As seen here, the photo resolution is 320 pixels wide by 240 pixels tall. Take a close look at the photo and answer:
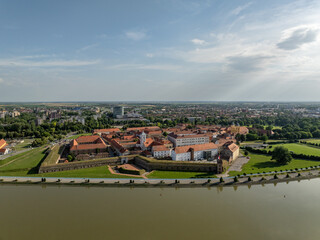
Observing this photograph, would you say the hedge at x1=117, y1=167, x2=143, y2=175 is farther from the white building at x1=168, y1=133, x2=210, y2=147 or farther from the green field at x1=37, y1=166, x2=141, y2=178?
the white building at x1=168, y1=133, x2=210, y2=147

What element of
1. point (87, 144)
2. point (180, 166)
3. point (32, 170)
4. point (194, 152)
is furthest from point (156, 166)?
point (32, 170)

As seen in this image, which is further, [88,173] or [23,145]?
[23,145]

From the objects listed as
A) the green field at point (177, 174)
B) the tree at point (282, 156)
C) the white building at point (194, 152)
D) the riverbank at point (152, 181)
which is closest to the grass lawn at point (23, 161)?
the riverbank at point (152, 181)

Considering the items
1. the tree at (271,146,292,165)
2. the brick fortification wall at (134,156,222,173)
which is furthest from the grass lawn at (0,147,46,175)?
the tree at (271,146,292,165)

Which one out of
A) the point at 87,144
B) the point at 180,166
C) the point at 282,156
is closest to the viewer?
the point at 180,166

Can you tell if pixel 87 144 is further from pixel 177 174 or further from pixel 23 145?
pixel 177 174
